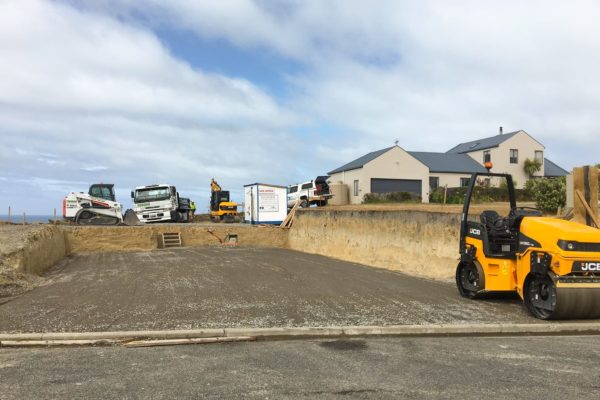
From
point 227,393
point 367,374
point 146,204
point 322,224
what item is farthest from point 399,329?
point 146,204

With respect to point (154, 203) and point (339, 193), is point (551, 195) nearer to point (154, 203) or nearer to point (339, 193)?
point (154, 203)

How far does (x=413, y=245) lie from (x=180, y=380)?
39.1ft

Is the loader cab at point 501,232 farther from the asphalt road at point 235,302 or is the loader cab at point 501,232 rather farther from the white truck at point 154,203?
the white truck at point 154,203

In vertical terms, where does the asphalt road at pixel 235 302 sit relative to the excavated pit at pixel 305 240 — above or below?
below

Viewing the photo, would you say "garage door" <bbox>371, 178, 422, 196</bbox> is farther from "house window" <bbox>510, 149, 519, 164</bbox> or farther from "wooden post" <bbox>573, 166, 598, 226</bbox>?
"wooden post" <bbox>573, 166, 598, 226</bbox>

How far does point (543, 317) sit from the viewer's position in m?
8.16

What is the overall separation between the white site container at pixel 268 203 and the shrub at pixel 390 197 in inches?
513

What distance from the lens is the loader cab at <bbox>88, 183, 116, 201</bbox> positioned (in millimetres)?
29406

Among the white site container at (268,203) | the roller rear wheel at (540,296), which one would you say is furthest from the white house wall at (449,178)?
the roller rear wheel at (540,296)

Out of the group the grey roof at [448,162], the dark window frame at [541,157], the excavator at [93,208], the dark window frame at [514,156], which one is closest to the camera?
the excavator at [93,208]

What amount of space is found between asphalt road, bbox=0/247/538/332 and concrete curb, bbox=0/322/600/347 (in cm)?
44

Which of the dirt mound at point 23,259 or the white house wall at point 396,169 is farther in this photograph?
the white house wall at point 396,169

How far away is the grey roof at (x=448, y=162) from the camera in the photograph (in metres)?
48.6

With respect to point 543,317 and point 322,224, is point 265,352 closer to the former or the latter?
point 543,317
